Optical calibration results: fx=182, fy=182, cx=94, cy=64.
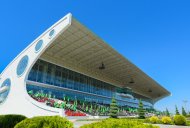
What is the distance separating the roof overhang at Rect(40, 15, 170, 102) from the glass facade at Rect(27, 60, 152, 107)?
1452 mm

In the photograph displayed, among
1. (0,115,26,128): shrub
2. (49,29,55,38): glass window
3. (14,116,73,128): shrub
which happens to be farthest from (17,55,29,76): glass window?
(14,116,73,128): shrub

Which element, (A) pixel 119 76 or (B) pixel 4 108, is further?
(A) pixel 119 76

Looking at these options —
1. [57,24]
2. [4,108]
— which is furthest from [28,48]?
[4,108]

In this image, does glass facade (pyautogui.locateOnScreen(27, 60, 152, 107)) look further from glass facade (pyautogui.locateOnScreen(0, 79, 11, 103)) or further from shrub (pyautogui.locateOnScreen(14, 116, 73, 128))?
shrub (pyautogui.locateOnScreen(14, 116, 73, 128))

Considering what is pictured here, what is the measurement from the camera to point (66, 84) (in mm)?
40250

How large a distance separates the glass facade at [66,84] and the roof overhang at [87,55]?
1.45 m

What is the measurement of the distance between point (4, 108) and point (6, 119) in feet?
57.8

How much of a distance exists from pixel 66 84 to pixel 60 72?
10.1ft

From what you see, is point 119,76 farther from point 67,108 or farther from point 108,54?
point 67,108

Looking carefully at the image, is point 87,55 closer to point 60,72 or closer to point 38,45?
point 60,72

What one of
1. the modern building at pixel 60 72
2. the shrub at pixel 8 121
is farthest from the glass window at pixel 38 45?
the shrub at pixel 8 121

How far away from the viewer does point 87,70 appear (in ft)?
152

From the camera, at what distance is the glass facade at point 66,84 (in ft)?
114

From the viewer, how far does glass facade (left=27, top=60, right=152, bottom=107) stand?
3462cm
